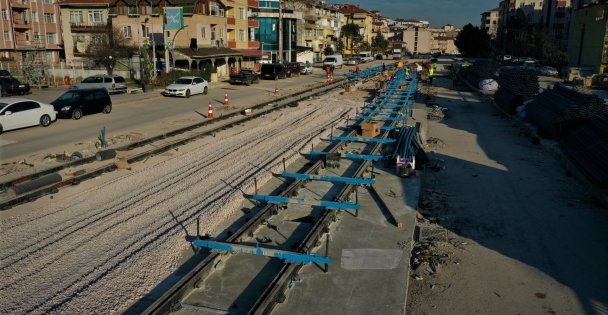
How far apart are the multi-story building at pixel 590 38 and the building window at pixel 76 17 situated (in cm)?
5928

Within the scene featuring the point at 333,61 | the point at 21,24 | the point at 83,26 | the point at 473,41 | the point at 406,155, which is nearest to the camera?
the point at 406,155

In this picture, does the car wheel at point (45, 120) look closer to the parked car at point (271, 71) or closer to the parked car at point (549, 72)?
the parked car at point (271, 71)

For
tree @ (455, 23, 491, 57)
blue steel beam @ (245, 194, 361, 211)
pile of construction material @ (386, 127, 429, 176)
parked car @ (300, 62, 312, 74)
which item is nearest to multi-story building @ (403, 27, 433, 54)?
tree @ (455, 23, 491, 57)

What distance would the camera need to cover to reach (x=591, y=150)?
595 inches

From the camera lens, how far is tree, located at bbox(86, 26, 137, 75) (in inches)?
1756

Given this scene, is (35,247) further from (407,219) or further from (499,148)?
(499,148)

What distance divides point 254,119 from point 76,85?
15.7 metres

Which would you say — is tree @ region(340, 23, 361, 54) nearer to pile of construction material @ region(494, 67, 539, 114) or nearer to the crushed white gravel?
pile of construction material @ region(494, 67, 539, 114)

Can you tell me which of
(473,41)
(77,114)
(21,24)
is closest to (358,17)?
(473,41)

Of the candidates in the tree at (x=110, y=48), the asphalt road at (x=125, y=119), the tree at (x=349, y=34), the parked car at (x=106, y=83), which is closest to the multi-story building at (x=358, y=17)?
the tree at (x=349, y=34)

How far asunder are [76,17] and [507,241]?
5589 cm

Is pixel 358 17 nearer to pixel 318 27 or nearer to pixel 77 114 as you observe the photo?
pixel 318 27

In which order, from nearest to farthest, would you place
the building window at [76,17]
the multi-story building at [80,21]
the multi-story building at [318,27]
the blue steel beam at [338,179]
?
the blue steel beam at [338,179] → the multi-story building at [80,21] → the building window at [76,17] → the multi-story building at [318,27]

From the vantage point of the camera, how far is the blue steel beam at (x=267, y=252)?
8.36 meters
